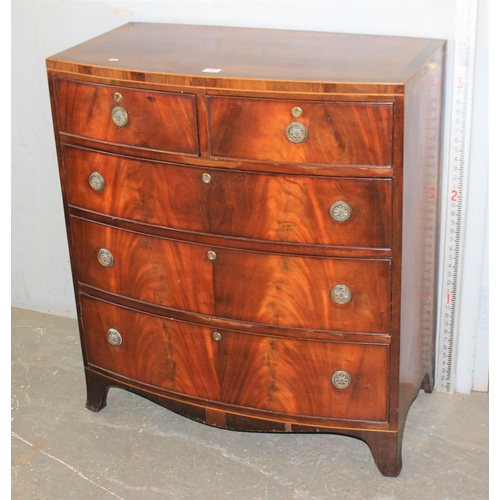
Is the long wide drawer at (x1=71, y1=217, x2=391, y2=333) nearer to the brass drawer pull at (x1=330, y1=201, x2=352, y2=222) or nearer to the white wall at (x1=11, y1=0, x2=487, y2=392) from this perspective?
the brass drawer pull at (x1=330, y1=201, x2=352, y2=222)

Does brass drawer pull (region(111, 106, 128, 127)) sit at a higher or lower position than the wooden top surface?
lower

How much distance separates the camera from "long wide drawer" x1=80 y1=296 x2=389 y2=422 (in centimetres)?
236

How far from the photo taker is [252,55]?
2326 millimetres

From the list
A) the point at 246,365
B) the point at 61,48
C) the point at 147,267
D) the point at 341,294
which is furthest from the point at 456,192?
the point at 61,48

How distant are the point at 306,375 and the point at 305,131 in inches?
27.8

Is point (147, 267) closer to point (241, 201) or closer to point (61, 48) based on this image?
point (241, 201)

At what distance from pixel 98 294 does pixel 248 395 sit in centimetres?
55

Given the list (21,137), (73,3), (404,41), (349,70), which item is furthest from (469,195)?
(21,137)

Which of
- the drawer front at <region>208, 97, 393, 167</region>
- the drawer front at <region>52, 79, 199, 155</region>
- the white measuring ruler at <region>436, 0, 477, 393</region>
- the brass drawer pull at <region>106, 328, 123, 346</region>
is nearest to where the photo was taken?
the drawer front at <region>208, 97, 393, 167</region>

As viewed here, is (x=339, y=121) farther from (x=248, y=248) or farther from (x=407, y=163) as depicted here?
(x=248, y=248)

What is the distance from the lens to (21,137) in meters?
3.21

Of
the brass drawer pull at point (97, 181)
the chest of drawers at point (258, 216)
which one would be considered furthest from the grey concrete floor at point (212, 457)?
the brass drawer pull at point (97, 181)

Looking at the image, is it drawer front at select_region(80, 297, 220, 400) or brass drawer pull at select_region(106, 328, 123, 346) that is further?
brass drawer pull at select_region(106, 328, 123, 346)

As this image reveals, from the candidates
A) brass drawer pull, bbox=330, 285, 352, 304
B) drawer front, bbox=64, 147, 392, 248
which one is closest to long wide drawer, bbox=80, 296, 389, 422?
brass drawer pull, bbox=330, 285, 352, 304
